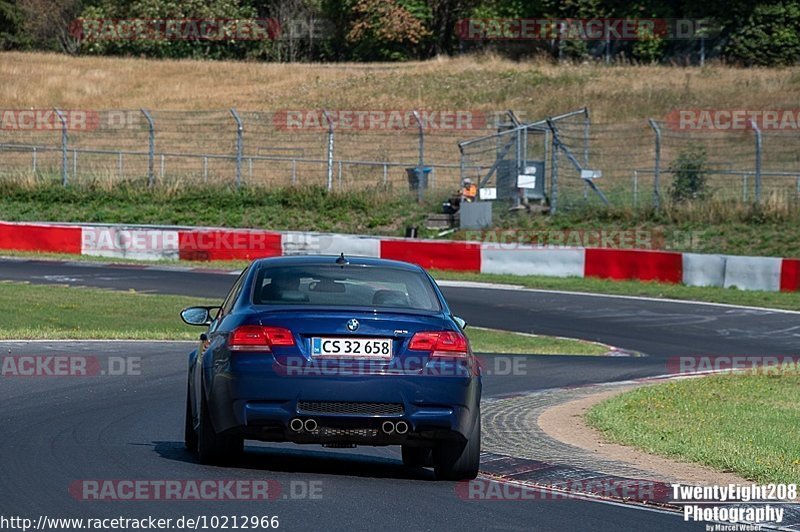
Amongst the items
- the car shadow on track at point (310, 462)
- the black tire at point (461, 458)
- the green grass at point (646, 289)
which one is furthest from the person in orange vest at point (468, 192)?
the black tire at point (461, 458)

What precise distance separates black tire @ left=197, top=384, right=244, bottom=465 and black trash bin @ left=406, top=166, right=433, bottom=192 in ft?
96.1

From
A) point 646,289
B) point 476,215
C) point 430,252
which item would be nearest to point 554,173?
point 476,215

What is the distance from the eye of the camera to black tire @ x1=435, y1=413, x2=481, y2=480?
26.5ft

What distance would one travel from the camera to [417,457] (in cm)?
895

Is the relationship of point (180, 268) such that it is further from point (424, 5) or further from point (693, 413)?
point (424, 5)

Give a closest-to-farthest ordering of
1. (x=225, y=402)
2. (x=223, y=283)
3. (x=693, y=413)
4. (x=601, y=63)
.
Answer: (x=225, y=402) → (x=693, y=413) → (x=223, y=283) → (x=601, y=63)

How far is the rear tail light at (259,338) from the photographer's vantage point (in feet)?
25.1

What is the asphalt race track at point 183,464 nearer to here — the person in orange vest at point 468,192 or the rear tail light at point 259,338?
the rear tail light at point 259,338

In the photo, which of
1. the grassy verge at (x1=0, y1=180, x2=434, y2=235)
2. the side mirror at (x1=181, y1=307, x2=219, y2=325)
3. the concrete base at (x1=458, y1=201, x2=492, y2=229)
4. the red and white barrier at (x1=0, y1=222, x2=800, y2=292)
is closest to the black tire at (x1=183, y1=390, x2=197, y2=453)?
the side mirror at (x1=181, y1=307, x2=219, y2=325)

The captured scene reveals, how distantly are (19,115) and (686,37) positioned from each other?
3076 cm

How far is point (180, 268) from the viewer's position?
30156 mm

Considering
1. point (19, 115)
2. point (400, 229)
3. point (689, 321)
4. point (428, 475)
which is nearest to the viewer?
point (428, 475)

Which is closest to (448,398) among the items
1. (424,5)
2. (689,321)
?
(689,321)

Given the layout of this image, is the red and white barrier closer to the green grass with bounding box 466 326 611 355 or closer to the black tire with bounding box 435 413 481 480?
the green grass with bounding box 466 326 611 355
